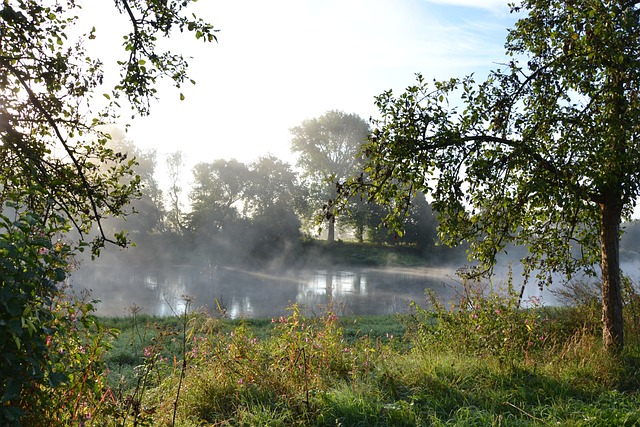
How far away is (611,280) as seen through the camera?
6219mm

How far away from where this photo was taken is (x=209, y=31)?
4684 mm

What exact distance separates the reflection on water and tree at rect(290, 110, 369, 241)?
11175 millimetres

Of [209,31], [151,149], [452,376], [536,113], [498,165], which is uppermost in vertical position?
[151,149]

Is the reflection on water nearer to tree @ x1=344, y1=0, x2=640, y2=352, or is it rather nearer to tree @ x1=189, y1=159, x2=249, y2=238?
tree @ x1=189, y1=159, x2=249, y2=238

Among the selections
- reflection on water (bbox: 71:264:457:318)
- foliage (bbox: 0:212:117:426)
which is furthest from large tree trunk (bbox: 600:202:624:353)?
reflection on water (bbox: 71:264:457:318)

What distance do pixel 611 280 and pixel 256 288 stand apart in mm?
19233

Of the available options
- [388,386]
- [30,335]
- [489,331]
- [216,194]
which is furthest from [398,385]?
[216,194]

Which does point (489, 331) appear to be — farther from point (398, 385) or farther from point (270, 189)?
point (270, 189)

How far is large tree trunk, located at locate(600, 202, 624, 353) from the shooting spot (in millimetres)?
6176

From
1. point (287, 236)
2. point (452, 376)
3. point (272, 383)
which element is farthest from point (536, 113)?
point (287, 236)

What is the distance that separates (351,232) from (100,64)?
39.0m

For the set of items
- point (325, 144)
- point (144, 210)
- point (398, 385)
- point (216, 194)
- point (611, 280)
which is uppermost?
point (325, 144)

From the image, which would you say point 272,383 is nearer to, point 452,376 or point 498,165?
point 452,376

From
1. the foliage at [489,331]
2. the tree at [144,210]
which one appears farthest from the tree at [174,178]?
the foliage at [489,331]
